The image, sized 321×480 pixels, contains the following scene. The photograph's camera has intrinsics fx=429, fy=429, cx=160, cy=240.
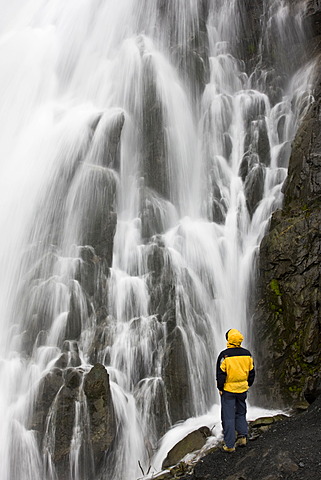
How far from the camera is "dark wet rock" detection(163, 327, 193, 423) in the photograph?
11828 mm

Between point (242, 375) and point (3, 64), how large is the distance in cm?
2405

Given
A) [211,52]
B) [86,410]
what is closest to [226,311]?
[86,410]

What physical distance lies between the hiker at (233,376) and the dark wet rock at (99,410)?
154 inches

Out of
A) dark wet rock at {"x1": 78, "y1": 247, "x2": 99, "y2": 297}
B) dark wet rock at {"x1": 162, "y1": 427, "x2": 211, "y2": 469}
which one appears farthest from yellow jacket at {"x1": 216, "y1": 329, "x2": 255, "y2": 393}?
dark wet rock at {"x1": 78, "y1": 247, "x2": 99, "y2": 297}

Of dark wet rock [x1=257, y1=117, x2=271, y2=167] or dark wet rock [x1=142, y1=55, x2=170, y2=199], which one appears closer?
dark wet rock [x1=142, y1=55, x2=170, y2=199]

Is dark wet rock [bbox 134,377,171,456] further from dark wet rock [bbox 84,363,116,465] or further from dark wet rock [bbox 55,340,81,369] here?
dark wet rock [bbox 55,340,81,369]

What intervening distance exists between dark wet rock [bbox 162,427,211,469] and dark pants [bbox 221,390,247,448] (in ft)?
6.17

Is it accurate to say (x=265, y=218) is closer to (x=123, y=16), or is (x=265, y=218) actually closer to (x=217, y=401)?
(x=217, y=401)

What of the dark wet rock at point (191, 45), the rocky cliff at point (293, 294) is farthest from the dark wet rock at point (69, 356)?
the dark wet rock at point (191, 45)

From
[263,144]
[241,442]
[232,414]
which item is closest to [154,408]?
[241,442]

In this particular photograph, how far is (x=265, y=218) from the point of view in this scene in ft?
50.4

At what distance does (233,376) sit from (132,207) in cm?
1027

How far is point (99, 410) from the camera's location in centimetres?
1102

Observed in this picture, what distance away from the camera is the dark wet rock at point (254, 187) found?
647 inches
